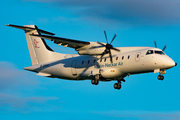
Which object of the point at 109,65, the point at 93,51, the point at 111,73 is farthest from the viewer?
the point at 93,51

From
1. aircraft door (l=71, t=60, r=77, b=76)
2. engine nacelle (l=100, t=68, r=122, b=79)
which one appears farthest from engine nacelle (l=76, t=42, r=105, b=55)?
aircraft door (l=71, t=60, r=77, b=76)

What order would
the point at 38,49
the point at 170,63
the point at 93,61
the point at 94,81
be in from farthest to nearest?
the point at 38,49 → the point at 93,61 → the point at 94,81 → the point at 170,63

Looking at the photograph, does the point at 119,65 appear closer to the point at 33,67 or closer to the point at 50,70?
the point at 50,70

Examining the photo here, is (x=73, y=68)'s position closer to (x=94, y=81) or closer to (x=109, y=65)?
(x=94, y=81)

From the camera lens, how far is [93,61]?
28.0 metres

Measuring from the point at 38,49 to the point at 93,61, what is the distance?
7463mm

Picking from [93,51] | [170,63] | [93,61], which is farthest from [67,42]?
[170,63]

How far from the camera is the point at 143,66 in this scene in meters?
25.0

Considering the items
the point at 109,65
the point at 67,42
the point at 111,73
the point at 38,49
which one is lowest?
the point at 111,73

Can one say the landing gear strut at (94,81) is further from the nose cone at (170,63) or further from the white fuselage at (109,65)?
the nose cone at (170,63)

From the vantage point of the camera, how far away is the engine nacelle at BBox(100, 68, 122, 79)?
86.4ft

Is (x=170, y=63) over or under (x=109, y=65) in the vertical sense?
under

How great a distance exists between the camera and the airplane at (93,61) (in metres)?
24.9

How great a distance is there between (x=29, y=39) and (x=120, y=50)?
10941 mm
